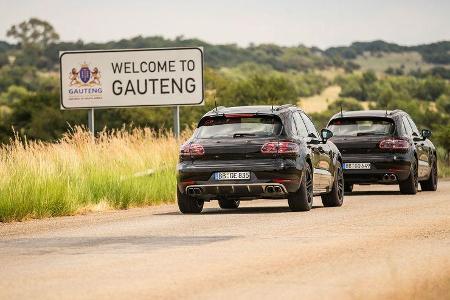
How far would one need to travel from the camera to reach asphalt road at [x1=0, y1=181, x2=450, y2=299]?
10648 mm

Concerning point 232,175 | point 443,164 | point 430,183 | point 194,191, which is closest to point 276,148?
point 232,175

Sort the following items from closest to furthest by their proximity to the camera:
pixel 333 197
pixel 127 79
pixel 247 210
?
pixel 247 210 → pixel 333 197 → pixel 127 79

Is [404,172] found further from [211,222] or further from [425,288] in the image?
[425,288]

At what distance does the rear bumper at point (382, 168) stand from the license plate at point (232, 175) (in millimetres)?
7175

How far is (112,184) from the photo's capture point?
2502cm

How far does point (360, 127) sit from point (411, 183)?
152 centimetres

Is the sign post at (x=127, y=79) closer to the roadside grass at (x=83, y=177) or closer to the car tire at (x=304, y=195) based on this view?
the roadside grass at (x=83, y=177)

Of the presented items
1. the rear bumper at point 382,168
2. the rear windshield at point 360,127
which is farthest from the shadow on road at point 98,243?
the rear windshield at point 360,127

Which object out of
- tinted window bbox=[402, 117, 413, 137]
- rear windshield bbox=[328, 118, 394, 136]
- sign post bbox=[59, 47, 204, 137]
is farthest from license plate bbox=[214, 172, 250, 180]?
sign post bbox=[59, 47, 204, 137]

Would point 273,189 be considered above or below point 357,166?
above

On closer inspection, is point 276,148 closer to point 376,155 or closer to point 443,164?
point 376,155

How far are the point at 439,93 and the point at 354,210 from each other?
389 ft

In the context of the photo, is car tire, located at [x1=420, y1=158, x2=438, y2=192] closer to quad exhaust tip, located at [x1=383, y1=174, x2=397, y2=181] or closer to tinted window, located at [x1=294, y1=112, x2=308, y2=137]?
quad exhaust tip, located at [x1=383, y1=174, x2=397, y2=181]

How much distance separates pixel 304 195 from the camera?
2111 cm
